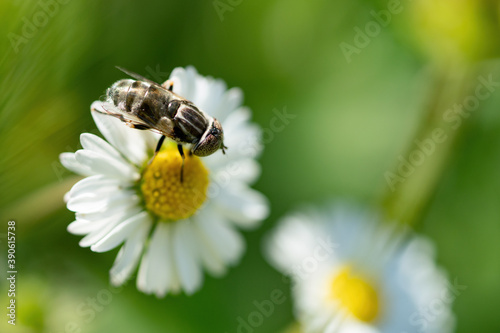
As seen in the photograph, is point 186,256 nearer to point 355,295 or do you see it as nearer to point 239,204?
point 239,204

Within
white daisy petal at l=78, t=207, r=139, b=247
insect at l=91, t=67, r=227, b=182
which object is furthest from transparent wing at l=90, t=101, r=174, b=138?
white daisy petal at l=78, t=207, r=139, b=247

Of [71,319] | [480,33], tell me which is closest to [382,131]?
[480,33]

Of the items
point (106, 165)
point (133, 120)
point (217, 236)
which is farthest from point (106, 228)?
point (217, 236)

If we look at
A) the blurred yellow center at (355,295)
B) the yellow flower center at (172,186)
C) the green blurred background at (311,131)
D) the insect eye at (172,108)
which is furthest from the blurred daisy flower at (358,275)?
A: the insect eye at (172,108)

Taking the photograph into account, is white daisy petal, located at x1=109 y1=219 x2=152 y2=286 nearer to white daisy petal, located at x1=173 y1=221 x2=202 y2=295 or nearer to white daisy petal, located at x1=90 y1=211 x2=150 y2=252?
white daisy petal, located at x1=90 y1=211 x2=150 y2=252

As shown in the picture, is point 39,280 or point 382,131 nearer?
point 39,280

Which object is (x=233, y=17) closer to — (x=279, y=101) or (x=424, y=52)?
(x=279, y=101)
